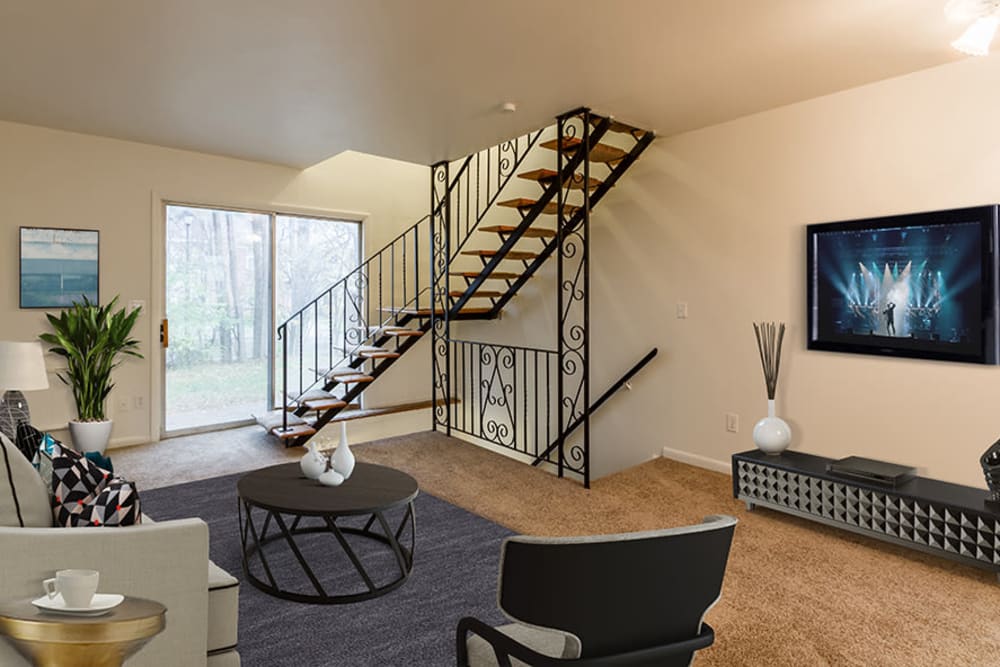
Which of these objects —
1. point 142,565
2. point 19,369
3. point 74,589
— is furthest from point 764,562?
point 19,369

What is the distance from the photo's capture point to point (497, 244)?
672cm

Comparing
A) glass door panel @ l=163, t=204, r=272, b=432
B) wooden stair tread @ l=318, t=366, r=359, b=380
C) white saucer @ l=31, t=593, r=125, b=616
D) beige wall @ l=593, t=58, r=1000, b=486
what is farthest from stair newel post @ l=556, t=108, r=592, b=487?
white saucer @ l=31, t=593, r=125, b=616

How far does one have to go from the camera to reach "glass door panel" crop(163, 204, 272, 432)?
17.6 ft

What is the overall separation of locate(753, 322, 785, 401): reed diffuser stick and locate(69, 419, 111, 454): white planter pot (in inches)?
184

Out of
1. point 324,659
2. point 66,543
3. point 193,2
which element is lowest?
point 324,659

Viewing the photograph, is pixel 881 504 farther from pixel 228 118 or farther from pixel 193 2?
pixel 228 118

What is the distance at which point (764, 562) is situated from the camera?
9.71 ft

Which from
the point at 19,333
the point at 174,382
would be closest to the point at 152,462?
the point at 174,382

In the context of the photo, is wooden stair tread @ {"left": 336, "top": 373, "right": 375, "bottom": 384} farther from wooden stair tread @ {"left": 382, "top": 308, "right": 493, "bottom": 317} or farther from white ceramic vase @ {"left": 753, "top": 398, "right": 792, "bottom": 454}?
white ceramic vase @ {"left": 753, "top": 398, "right": 792, "bottom": 454}

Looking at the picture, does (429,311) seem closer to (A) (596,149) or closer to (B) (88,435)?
(A) (596,149)

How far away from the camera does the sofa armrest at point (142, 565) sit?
1.43m

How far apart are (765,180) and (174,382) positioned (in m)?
4.94

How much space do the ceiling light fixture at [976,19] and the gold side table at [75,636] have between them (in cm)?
305

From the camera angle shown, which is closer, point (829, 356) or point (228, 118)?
point (829, 356)
